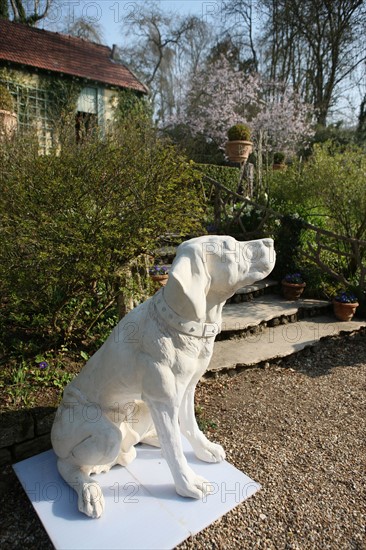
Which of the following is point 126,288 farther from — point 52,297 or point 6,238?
point 6,238

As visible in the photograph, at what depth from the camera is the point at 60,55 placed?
12.5 meters

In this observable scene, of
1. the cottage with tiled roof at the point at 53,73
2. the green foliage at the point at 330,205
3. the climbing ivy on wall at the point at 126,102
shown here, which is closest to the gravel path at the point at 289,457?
the green foliage at the point at 330,205

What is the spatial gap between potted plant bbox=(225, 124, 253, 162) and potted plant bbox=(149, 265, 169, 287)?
7.45m

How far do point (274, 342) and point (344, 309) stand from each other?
1747 mm

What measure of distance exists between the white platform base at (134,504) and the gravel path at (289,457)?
33cm

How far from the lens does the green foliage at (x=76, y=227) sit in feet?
10.0

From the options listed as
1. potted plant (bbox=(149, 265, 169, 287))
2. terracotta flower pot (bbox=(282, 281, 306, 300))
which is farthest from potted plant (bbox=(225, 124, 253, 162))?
potted plant (bbox=(149, 265, 169, 287))

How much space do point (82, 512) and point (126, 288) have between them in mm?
2133

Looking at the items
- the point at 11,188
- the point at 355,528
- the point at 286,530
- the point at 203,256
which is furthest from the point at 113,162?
the point at 355,528

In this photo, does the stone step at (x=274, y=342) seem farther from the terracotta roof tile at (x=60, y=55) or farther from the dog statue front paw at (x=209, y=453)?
the terracotta roof tile at (x=60, y=55)

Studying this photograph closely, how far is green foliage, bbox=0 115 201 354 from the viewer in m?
3.06

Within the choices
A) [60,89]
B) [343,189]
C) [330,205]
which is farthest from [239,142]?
[60,89]

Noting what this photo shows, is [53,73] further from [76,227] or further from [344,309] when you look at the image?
[344,309]

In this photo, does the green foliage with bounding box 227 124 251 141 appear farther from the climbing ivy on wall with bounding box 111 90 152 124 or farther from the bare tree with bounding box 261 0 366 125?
the bare tree with bounding box 261 0 366 125
